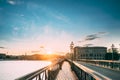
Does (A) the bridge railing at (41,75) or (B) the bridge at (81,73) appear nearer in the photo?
(A) the bridge railing at (41,75)

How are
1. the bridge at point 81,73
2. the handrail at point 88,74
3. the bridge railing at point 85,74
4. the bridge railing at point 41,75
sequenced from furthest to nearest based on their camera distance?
the bridge railing at point 85,74 < the handrail at point 88,74 < the bridge at point 81,73 < the bridge railing at point 41,75

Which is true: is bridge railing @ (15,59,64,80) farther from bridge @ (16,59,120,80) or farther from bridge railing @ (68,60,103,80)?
bridge railing @ (68,60,103,80)

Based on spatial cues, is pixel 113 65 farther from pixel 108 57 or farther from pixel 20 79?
pixel 108 57

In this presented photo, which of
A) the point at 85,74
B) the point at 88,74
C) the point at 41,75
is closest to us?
the point at 41,75

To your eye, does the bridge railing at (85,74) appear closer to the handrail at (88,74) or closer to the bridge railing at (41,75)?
the handrail at (88,74)

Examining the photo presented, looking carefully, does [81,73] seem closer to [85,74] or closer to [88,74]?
[85,74]

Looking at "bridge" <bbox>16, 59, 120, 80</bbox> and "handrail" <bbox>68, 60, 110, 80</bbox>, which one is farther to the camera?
"handrail" <bbox>68, 60, 110, 80</bbox>

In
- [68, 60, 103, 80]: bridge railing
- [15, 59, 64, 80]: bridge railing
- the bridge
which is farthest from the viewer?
[68, 60, 103, 80]: bridge railing

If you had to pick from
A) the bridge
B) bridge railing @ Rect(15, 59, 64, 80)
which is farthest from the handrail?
bridge railing @ Rect(15, 59, 64, 80)

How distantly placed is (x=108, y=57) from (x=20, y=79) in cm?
17220

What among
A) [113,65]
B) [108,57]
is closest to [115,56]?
[108,57]

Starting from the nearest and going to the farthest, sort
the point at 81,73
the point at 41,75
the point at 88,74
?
the point at 41,75, the point at 88,74, the point at 81,73

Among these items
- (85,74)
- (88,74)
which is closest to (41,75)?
(88,74)

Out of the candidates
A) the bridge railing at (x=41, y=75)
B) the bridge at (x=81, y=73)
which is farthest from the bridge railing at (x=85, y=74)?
the bridge railing at (x=41, y=75)
